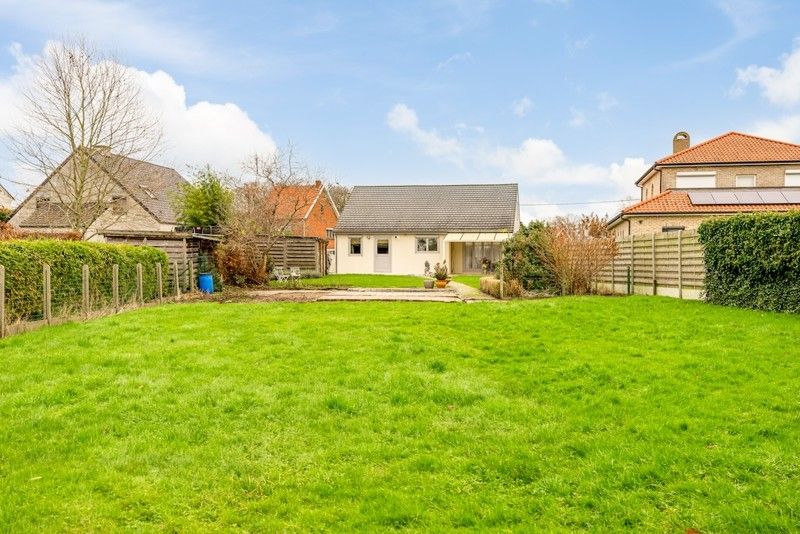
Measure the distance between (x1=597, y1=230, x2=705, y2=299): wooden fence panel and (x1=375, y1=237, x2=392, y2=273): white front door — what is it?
65.1ft

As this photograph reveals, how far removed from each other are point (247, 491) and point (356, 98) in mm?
18047

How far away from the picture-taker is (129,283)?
16.6 metres

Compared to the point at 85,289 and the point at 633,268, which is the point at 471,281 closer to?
the point at 633,268

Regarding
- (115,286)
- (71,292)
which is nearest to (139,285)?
(115,286)

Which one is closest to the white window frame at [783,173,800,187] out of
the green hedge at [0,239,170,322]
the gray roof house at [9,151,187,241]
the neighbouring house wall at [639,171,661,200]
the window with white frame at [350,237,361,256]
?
the neighbouring house wall at [639,171,661,200]

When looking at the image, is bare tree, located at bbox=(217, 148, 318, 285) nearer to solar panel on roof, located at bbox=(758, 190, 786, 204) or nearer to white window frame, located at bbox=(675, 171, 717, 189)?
white window frame, located at bbox=(675, 171, 717, 189)

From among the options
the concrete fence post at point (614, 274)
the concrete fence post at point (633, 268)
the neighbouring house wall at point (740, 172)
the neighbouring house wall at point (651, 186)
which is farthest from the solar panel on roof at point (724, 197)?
the concrete fence post at point (633, 268)

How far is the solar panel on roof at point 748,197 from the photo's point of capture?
92.3 feet

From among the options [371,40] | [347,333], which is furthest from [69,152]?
[347,333]

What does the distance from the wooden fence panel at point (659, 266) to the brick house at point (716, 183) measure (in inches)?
359

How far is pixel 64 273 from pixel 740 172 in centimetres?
3397

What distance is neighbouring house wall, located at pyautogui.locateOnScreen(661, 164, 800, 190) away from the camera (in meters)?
32.2

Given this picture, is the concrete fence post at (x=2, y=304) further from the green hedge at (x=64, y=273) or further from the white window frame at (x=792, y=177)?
the white window frame at (x=792, y=177)

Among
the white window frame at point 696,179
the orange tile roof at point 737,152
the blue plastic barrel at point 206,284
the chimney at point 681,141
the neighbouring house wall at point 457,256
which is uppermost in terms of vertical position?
the chimney at point 681,141
